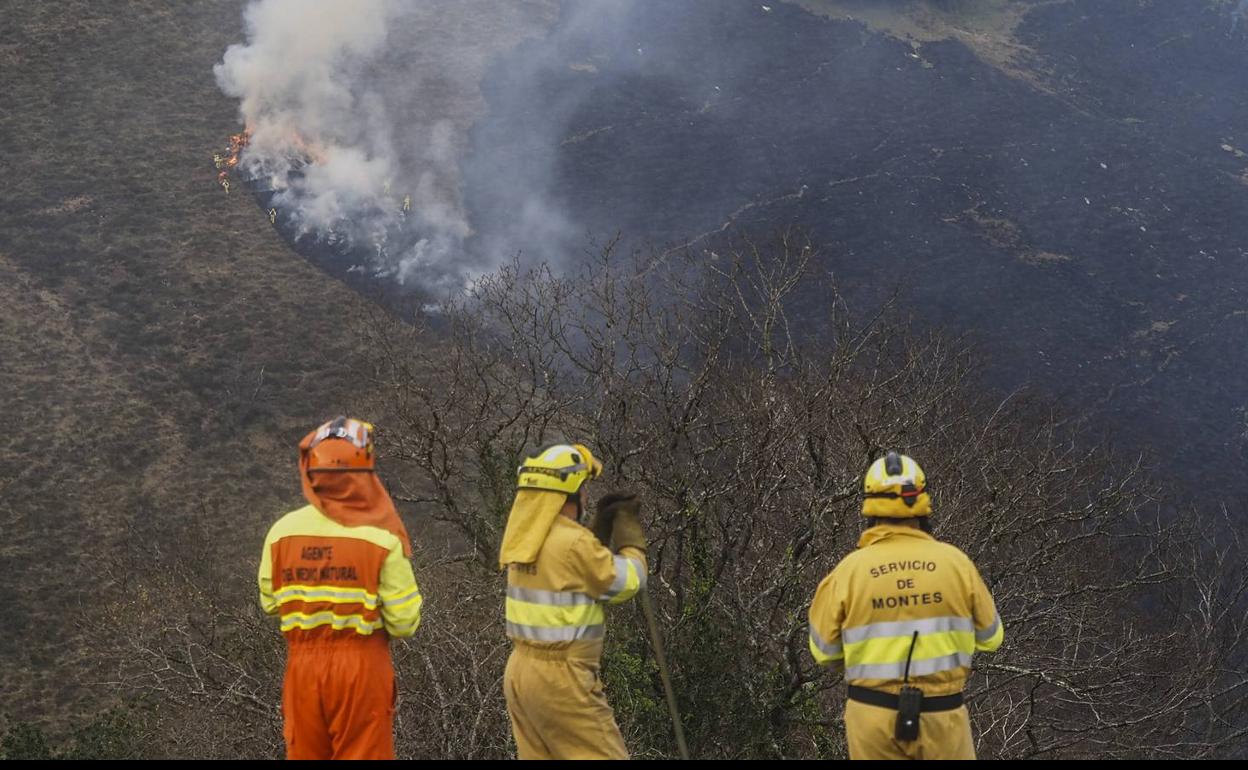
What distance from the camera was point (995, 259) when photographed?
1145 inches

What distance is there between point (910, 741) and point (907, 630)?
0.49 meters

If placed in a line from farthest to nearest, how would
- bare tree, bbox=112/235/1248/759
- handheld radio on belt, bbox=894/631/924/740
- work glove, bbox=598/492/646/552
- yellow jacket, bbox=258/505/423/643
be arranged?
bare tree, bbox=112/235/1248/759 → work glove, bbox=598/492/646/552 → yellow jacket, bbox=258/505/423/643 → handheld radio on belt, bbox=894/631/924/740

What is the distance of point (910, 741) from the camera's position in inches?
203

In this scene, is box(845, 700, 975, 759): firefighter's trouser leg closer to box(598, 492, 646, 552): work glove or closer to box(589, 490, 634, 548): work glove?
box(598, 492, 646, 552): work glove

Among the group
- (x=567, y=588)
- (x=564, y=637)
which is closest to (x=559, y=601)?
(x=567, y=588)

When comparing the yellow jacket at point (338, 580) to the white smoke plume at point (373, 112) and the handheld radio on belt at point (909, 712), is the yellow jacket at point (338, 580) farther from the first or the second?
the white smoke plume at point (373, 112)

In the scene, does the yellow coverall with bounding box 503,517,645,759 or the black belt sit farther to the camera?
the yellow coverall with bounding box 503,517,645,759

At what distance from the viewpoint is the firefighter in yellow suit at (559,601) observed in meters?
5.50

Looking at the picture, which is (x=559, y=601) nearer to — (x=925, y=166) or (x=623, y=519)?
(x=623, y=519)

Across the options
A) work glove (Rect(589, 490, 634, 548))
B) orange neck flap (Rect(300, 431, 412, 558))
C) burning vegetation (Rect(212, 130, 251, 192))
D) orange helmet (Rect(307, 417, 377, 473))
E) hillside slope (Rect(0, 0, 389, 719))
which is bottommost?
hillside slope (Rect(0, 0, 389, 719))

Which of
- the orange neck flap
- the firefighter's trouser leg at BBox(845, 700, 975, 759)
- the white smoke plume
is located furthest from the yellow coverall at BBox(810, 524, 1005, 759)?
the white smoke plume

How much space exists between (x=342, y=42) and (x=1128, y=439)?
85.6ft

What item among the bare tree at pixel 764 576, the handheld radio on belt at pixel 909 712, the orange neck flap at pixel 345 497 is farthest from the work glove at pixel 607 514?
the bare tree at pixel 764 576

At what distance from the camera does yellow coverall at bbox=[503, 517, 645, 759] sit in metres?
5.50
